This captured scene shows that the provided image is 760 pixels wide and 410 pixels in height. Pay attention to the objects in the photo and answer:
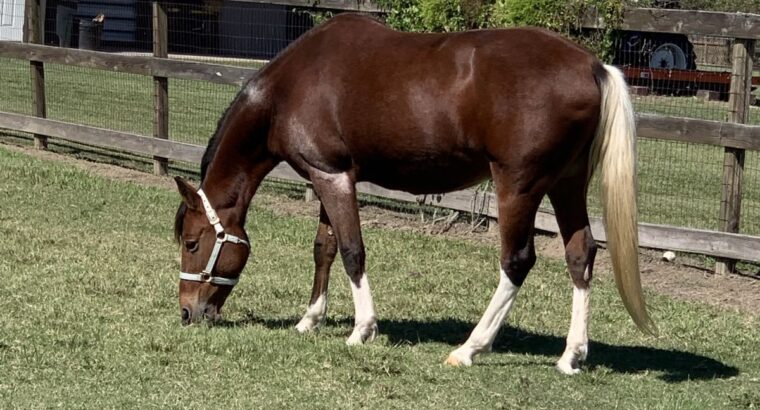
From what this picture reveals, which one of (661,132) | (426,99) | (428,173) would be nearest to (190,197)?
(428,173)

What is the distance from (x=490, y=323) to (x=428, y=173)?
34.9 inches

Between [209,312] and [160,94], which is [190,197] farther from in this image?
[160,94]

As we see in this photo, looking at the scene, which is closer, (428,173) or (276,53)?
(428,173)

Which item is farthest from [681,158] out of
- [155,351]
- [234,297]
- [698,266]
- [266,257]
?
[155,351]

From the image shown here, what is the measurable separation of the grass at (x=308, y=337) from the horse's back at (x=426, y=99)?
1.05 metres

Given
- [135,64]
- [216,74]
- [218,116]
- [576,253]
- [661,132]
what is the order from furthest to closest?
1. [218,116]
2. [135,64]
3. [216,74]
4. [661,132]
5. [576,253]

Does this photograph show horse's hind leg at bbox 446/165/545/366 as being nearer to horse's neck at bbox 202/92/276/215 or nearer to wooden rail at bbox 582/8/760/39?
horse's neck at bbox 202/92/276/215

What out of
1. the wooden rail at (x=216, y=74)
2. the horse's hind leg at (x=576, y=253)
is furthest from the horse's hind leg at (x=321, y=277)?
the wooden rail at (x=216, y=74)

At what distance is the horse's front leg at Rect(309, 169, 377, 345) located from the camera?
6062 millimetres

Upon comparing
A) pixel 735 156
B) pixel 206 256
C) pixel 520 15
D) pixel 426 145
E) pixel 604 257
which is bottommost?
pixel 604 257

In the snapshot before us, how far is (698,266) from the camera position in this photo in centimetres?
883

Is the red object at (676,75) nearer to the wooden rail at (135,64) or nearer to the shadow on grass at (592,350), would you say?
the wooden rail at (135,64)

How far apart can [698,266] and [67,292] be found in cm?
489

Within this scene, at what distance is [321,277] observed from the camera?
653cm
